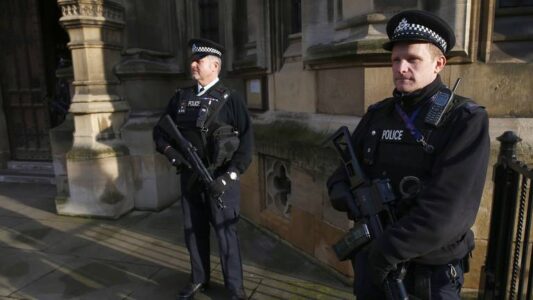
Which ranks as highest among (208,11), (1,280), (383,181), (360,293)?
(208,11)

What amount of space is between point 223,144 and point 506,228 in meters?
1.78

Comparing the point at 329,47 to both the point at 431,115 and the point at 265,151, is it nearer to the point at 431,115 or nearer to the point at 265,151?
the point at 265,151

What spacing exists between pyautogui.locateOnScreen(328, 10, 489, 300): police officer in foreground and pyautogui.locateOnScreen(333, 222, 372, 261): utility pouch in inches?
3.4

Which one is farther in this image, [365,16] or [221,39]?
[221,39]

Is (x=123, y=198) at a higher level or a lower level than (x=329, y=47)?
lower

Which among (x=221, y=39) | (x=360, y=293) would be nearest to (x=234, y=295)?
(x=360, y=293)

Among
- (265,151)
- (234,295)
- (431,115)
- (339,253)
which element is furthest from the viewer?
(265,151)

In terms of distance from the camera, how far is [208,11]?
5.32 metres

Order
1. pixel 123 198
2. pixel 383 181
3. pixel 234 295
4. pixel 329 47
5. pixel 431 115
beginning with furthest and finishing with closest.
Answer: pixel 123 198 < pixel 329 47 < pixel 234 295 < pixel 383 181 < pixel 431 115

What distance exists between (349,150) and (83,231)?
12.0 feet

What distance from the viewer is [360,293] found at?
181 centimetres

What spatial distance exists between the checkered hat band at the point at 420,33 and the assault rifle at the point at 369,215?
0.58 metres

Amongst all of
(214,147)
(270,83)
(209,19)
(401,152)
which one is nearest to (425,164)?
(401,152)

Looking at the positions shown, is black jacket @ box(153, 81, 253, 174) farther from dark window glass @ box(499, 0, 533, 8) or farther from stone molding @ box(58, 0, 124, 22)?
stone molding @ box(58, 0, 124, 22)
